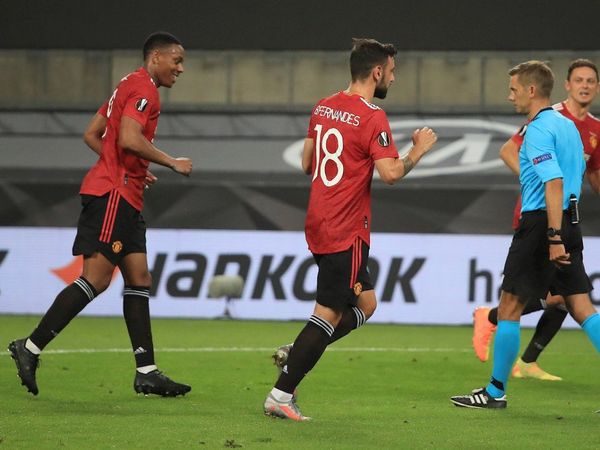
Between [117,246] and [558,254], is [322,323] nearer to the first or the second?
[558,254]

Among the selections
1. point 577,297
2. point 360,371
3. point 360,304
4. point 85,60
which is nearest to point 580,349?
point 360,371

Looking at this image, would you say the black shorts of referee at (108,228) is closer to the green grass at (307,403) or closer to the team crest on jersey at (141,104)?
the team crest on jersey at (141,104)

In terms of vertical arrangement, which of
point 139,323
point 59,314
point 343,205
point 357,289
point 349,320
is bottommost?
point 139,323

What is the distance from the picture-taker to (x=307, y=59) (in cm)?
1941

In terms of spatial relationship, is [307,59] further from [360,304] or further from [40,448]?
[40,448]

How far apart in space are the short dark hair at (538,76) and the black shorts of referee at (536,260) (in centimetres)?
70

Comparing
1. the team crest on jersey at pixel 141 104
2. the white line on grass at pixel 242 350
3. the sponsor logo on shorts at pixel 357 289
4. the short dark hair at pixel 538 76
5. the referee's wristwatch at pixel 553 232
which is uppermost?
the short dark hair at pixel 538 76

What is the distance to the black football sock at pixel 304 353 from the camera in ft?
21.1

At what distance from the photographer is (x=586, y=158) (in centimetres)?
830

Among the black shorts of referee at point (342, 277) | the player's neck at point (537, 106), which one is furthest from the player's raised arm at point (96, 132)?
the player's neck at point (537, 106)

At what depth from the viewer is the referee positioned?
22.9 feet

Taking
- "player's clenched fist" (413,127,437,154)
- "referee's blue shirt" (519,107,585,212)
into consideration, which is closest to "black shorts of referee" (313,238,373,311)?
"player's clenched fist" (413,127,437,154)

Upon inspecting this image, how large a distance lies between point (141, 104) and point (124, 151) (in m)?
0.30

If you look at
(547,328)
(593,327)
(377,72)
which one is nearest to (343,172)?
(377,72)
